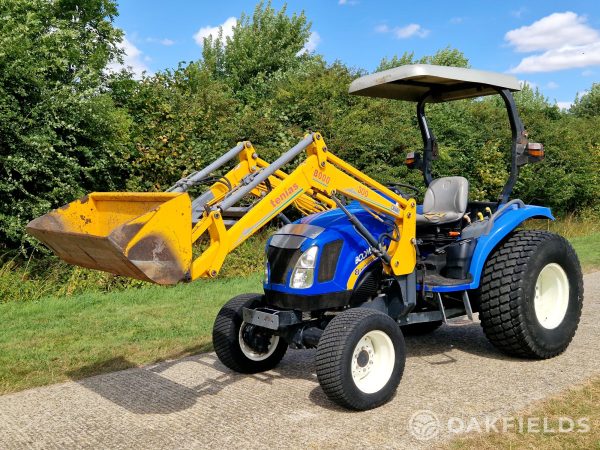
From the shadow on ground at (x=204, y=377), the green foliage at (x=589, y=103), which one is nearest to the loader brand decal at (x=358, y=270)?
the shadow on ground at (x=204, y=377)

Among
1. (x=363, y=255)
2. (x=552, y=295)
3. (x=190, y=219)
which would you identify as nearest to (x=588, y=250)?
(x=552, y=295)

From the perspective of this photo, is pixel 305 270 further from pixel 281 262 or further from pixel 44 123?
pixel 44 123

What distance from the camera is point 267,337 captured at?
502cm

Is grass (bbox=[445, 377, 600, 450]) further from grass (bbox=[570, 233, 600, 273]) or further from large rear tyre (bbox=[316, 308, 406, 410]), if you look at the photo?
grass (bbox=[570, 233, 600, 273])

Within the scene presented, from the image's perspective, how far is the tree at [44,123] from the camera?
8328mm

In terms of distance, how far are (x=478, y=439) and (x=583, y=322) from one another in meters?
3.38

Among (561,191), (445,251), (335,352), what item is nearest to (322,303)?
(335,352)

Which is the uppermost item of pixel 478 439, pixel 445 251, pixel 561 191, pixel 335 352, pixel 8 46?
pixel 8 46

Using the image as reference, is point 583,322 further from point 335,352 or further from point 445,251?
point 335,352

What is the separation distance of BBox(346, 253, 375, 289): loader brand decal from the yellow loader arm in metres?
0.14

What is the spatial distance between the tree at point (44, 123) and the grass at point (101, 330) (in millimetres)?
1739

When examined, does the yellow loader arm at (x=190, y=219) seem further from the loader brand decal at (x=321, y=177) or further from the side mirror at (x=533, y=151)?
the side mirror at (x=533, y=151)

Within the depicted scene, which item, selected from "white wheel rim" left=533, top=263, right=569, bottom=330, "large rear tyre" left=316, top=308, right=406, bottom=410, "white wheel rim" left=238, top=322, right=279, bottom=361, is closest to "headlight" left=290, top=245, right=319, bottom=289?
"large rear tyre" left=316, top=308, right=406, bottom=410

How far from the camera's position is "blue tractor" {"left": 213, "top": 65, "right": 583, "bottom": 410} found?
4250 mm
